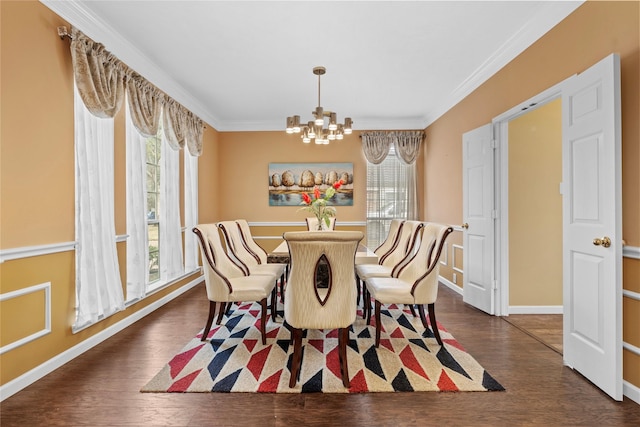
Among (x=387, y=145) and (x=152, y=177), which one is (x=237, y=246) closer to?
(x=152, y=177)

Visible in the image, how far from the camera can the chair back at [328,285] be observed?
6.45 feet

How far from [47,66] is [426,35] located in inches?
118

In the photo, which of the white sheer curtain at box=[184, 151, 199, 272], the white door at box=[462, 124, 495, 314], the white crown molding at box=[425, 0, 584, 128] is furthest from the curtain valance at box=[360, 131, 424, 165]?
the white sheer curtain at box=[184, 151, 199, 272]

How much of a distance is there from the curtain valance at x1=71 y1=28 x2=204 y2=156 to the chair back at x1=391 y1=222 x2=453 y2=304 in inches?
113

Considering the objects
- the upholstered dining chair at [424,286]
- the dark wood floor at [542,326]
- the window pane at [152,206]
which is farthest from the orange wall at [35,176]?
the dark wood floor at [542,326]

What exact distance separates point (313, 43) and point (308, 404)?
2.94 meters

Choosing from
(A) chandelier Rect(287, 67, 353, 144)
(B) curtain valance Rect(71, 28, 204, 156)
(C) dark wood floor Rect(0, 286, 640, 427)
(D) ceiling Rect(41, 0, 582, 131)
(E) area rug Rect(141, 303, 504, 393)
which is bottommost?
(C) dark wood floor Rect(0, 286, 640, 427)

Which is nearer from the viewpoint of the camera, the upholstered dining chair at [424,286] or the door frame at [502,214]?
the upholstered dining chair at [424,286]

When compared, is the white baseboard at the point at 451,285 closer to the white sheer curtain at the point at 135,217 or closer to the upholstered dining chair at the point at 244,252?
the upholstered dining chair at the point at 244,252

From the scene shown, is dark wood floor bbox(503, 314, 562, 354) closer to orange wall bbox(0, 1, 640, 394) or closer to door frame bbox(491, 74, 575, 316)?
door frame bbox(491, 74, 575, 316)

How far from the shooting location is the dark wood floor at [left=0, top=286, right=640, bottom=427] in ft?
5.63

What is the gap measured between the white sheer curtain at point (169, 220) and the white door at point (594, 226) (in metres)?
4.01

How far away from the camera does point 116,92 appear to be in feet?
9.04

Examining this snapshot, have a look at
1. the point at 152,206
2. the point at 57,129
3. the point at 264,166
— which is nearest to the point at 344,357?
the point at 57,129
